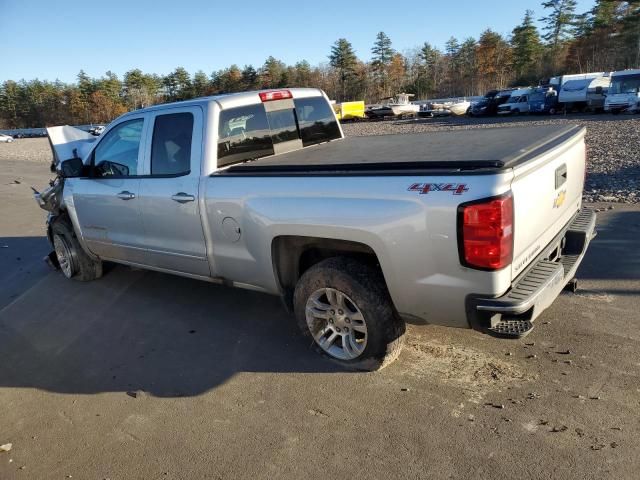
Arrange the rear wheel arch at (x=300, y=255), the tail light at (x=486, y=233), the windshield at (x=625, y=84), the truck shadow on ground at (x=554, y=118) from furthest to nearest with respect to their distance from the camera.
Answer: the windshield at (x=625, y=84) < the truck shadow on ground at (x=554, y=118) < the rear wheel arch at (x=300, y=255) < the tail light at (x=486, y=233)

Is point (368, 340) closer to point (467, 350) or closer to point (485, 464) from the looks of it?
point (467, 350)

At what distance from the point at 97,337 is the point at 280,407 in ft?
7.25

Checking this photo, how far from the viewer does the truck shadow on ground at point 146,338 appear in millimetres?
3822

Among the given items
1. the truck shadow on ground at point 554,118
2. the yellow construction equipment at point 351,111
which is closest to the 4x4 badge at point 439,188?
the truck shadow on ground at point 554,118

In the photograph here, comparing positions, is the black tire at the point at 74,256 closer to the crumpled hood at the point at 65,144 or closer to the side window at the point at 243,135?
the crumpled hood at the point at 65,144

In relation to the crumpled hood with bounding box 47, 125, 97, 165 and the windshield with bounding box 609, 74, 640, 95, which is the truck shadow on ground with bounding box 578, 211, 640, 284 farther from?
the windshield with bounding box 609, 74, 640, 95

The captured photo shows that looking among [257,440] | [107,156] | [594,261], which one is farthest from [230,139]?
[594,261]

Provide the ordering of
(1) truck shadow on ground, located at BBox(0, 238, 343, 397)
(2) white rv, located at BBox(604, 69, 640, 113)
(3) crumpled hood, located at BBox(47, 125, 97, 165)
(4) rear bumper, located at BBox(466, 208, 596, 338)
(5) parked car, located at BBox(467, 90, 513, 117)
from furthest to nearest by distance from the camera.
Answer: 1. (5) parked car, located at BBox(467, 90, 513, 117)
2. (2) white rv, located at BBox(604, 69, 640, 113)
3. (3) crumpled hood, located at BBox(47, 125, 97, 165)
4. (1) truck shadow on ground, located at BBox(0, 238, 343, 397)
5. (4) rear bumper, located at BBox(466, 208, 596, 338)

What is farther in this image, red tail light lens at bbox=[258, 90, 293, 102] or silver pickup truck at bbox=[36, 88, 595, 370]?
red tail light lens at bbox=[258, 90, 293, 102]

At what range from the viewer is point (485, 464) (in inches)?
103

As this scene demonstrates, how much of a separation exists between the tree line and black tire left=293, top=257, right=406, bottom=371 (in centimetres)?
6704

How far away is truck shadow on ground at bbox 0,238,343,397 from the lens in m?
3.82

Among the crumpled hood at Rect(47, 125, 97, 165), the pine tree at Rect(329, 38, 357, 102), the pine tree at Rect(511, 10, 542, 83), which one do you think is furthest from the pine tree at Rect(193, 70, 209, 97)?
the crumpled hood at Rect(47, 125, 97, 165)

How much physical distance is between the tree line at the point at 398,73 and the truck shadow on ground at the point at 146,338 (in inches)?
2565
